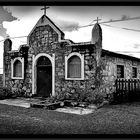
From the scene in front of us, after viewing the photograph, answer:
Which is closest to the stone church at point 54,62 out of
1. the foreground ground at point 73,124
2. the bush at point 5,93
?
the bush at point 5,93

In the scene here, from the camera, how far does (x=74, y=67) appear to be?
10344 mm

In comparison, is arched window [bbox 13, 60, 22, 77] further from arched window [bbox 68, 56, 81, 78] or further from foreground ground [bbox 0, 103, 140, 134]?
foreground ground [bbox 0, 103, 140, 134]

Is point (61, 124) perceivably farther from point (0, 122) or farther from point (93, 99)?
point (93, 99)

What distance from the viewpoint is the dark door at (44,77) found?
11.3 meters

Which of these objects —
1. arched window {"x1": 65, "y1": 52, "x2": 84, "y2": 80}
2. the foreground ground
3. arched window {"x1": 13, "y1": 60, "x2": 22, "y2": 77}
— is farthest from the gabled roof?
the foreground ground

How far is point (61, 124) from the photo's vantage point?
19.3ft

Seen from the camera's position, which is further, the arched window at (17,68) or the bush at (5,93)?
the arched window at (17,68)

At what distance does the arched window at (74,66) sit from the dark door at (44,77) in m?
1.30

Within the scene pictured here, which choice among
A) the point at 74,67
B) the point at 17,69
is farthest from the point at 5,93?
the point at 74,67

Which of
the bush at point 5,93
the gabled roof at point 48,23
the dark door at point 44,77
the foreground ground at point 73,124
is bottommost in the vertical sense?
the foreground ground at point 73,124

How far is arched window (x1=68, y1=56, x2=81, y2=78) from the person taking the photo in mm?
10211

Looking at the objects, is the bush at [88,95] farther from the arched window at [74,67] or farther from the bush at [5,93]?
the bush at [5,93]

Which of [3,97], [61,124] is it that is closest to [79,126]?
[61,124]

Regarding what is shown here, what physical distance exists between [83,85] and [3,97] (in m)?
5.06
